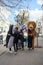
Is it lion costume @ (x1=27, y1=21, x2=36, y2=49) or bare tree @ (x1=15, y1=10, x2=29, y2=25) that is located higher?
bare tree @ (x1=15, y1=10, x2=29, y2=25)

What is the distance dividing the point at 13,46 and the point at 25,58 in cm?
30

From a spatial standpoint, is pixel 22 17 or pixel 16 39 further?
pixel 16 39

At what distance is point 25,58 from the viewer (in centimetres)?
788

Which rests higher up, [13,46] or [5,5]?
[5,5]

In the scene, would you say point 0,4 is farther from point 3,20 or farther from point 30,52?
point 30,52

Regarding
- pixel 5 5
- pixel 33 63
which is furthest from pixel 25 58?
pixel 5 5

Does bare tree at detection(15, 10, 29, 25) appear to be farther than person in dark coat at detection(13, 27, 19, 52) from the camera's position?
No

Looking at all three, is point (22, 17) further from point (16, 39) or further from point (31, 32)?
point (16, 39)

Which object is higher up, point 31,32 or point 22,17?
point 22,17

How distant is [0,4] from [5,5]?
0.23 ft

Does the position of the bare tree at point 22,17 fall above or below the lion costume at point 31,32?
above

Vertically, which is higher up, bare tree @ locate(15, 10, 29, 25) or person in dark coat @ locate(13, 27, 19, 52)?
bare tree @ locate(15, 10, 29, 25)

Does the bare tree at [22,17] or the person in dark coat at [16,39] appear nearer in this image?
the bare tree at [22,17]

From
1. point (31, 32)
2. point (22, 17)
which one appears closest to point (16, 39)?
point (31, 32)
